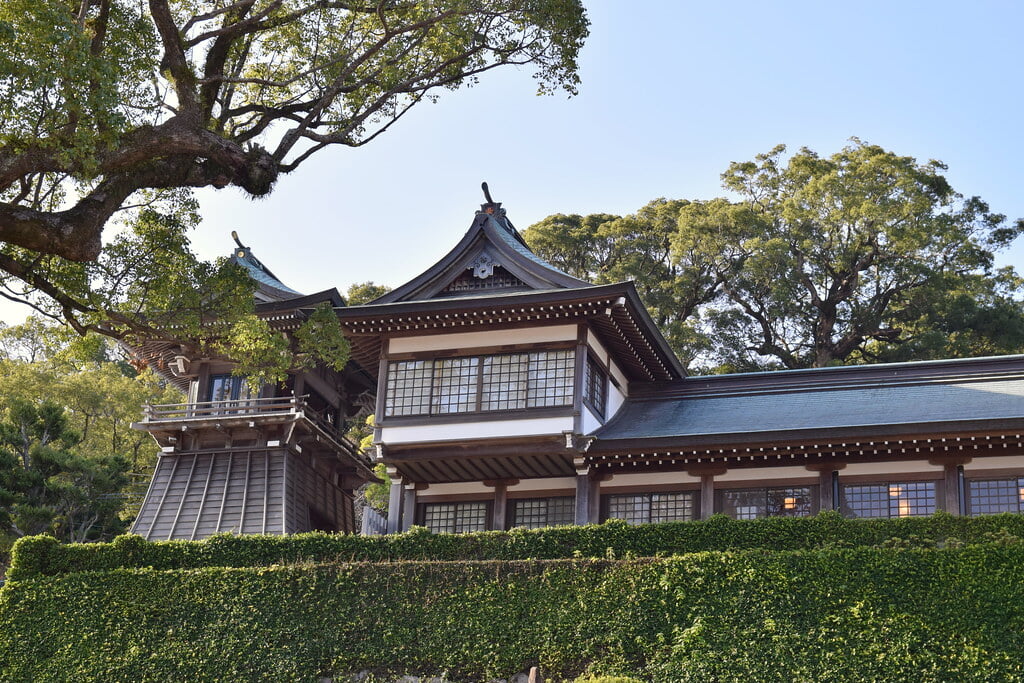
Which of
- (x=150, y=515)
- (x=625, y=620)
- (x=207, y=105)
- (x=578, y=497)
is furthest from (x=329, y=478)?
(x=207, y=105)

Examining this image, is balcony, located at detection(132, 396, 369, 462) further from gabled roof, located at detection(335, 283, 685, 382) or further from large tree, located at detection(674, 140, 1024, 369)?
large tree, located at detection(674, 140, 1024, 369)

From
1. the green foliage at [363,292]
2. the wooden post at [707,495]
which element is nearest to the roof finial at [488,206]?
the wooden post at [707,495]

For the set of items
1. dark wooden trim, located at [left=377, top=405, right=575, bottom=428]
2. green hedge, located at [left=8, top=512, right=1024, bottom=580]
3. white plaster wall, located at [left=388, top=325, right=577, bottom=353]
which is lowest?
green hedge, located at [left=8, top=512, right=1024, bottom=580]

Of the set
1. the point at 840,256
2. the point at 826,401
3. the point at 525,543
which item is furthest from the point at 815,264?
the point at 525,543

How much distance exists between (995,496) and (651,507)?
→ 758cm

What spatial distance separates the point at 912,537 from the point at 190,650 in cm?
1456

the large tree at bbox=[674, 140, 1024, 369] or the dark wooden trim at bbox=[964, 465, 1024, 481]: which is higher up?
the large tree at bbox=[674, 140, 1024, 369]

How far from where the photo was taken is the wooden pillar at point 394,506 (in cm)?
3173

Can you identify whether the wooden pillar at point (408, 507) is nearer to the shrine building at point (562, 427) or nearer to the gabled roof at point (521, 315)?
the shrine building at point (562, 427)

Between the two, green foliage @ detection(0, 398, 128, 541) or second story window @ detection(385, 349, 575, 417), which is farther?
green foliage @ detection(0, 398, 128, 541)

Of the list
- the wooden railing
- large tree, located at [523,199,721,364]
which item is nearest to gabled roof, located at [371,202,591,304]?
the wooden railing

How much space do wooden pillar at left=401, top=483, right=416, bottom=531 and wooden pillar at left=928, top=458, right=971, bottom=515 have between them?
39.9 ft

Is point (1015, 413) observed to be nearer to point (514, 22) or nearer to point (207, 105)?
point (514, 22)

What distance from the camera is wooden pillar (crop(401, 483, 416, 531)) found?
31906 millimetres
